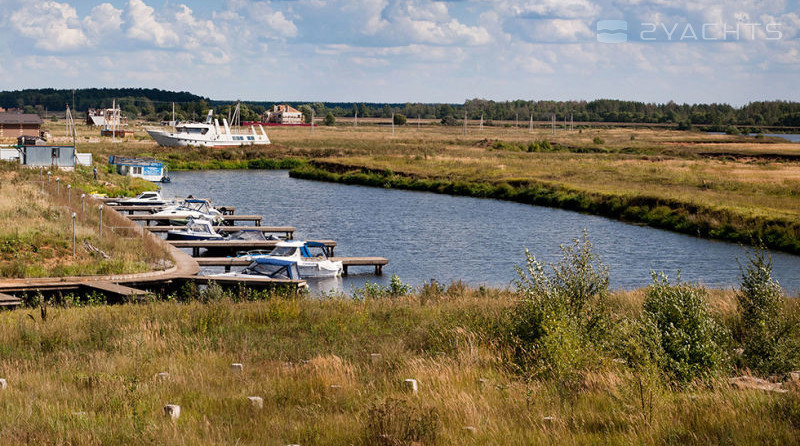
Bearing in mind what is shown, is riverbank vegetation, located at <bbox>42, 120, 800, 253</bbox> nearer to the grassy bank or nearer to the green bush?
the green bush

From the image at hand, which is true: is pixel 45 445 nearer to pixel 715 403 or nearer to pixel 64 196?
pixel 715 403

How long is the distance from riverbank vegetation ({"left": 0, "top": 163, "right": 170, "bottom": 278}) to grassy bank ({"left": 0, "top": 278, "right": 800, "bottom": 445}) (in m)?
11.3

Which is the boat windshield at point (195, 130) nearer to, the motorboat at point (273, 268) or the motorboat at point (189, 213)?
the motorboat at point (189, 213)

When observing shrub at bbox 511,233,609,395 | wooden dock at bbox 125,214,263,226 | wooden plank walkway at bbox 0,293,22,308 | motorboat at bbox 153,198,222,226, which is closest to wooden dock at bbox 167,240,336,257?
motorboat at bbox 153,198,222,226

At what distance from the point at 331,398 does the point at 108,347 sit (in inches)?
183

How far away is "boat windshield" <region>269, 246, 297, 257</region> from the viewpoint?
34688 mm

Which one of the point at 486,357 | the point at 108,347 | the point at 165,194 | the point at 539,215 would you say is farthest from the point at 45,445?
the point at 165,194

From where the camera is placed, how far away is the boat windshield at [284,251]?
34.7 metres

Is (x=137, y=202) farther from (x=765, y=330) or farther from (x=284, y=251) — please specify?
(x=765, y=330)

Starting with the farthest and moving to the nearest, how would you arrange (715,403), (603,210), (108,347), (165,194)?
(165,194) < (603,210) < (108,347) < (715,403)

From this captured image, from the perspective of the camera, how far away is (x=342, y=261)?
3584 cm

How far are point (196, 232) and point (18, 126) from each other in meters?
78.3

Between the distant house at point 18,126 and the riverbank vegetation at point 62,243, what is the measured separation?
74749mm

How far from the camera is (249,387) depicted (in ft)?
33.1
